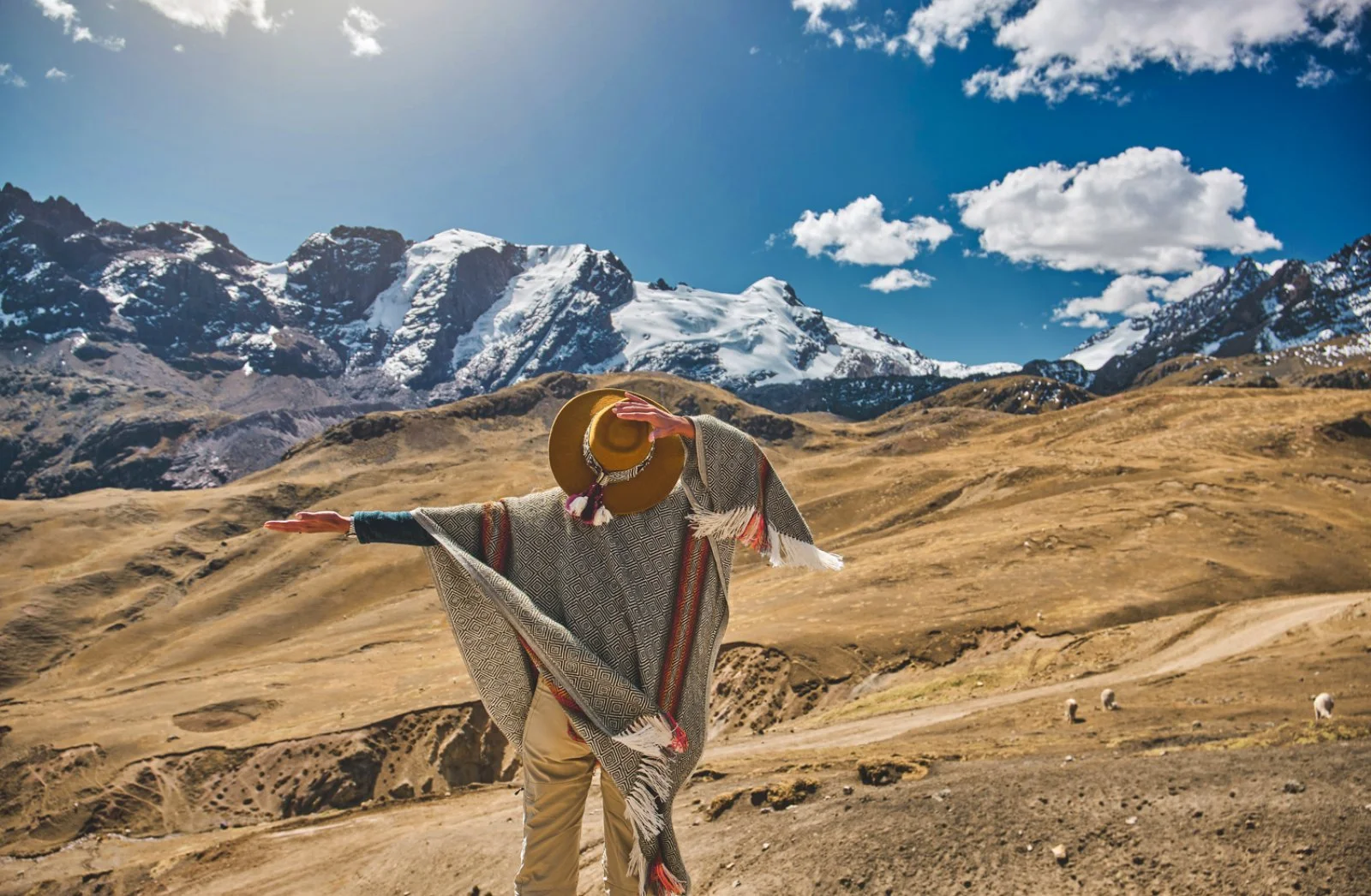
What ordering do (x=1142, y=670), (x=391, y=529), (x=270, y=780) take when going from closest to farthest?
(x=391, y=529) → (x=1142, y=670) → (x=270, y=780)

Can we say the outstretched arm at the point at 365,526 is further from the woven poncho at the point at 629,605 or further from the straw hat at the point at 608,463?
the straw hat at the point at 608,463

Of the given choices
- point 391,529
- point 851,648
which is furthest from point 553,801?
point 851,648

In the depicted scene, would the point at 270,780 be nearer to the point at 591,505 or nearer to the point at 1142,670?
the point at 1142,670

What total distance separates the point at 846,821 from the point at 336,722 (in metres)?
20.1

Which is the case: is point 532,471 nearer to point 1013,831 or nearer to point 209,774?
point 209,774

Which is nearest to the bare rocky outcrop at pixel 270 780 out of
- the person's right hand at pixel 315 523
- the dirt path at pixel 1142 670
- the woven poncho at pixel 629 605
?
the dirt path at pixel 1142 670

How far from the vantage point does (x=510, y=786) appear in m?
13.4

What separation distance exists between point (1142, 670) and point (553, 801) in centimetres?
1599

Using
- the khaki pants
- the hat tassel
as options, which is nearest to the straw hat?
the hat tassel

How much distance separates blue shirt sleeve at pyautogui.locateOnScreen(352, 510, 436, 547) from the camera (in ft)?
14.3

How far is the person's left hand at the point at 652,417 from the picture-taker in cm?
416

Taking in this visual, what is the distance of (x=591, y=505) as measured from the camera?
436 centimetres

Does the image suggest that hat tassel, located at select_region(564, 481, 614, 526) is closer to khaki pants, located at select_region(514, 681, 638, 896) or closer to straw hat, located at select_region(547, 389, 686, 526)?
straw hat, located at select_region(547, 389, 686, 526)

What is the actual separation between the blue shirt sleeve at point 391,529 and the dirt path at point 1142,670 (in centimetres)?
1002
